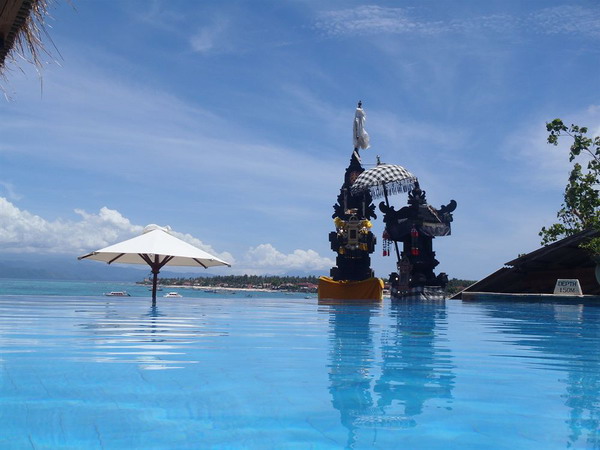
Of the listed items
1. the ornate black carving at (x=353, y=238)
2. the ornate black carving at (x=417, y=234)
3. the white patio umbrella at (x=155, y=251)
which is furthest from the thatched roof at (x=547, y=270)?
the white patio umbrella at (x=155, y=251)

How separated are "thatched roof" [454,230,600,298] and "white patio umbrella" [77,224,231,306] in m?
16.4

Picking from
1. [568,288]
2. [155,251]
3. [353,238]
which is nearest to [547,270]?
[568,288]

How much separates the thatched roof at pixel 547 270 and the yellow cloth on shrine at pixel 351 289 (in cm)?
632

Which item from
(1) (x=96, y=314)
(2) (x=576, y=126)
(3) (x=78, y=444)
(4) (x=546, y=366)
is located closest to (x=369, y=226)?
(2) (x=576, y=126)

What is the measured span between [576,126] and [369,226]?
34.2 ft

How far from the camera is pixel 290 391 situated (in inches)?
209

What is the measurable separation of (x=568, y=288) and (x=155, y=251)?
58.3ft

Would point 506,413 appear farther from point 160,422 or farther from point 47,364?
point 47,364

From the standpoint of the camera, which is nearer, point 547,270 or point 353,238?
point 353,238

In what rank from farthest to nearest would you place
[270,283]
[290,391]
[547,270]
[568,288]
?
[270,283] < [547,270] < [568,288] < [290,391]

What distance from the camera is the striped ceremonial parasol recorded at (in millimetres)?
24516

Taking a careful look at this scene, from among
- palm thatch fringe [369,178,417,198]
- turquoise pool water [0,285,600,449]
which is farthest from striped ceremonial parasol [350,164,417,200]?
turquoise pool water [0,285,600,449]

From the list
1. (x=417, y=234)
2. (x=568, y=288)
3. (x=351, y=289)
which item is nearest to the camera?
(x=568, y=288)

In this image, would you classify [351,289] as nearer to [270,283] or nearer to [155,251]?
[155,251]
